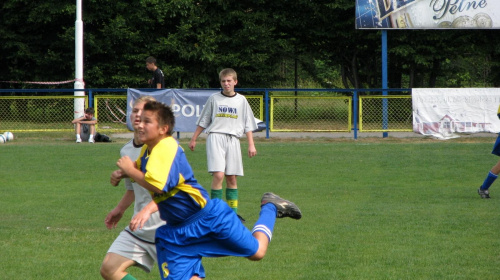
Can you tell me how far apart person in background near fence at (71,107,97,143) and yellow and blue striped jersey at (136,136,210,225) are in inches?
614

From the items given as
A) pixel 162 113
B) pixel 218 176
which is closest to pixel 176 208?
pixel 162 113

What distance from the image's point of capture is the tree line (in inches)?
1192

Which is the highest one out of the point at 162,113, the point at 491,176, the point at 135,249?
the point at 162,113

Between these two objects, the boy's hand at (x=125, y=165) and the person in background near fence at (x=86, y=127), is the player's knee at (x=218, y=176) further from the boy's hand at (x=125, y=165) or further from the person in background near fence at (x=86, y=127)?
the person in background near fence at (x=86, y=127)

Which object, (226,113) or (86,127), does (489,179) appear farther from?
(86,127)

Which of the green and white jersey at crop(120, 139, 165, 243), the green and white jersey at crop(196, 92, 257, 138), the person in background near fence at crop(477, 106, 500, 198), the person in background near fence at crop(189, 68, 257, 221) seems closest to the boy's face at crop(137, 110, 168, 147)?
the green and white jersey at crop(120, 139, 165, 243)

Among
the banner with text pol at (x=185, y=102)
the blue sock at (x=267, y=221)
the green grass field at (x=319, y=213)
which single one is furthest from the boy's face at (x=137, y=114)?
the banner with text pol at (x=185, y=102)

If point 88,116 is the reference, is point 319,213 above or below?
below

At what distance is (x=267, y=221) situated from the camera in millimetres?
5367

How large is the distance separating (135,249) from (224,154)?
4.21 metres

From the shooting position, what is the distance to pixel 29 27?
3180 cm

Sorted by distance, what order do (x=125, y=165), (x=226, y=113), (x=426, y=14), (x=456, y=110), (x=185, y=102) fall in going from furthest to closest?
(x=426, y=14), (x=456, y=110), (x=185, y=102), (x=226, y=113), (x=125, y=165)

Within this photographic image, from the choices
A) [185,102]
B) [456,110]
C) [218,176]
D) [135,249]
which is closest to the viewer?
[135,249]

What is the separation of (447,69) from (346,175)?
22153 mm
